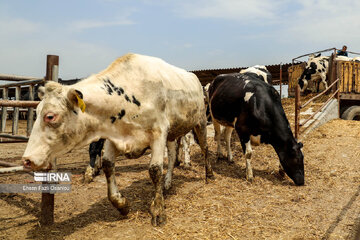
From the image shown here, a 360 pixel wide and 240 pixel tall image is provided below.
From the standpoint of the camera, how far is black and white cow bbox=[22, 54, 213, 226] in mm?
2955

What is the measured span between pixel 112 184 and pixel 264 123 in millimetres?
3444

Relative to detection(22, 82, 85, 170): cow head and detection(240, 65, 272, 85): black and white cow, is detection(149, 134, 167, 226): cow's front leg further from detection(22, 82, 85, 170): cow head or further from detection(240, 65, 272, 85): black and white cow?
detection(240, 65, 272, 85): black and white cow

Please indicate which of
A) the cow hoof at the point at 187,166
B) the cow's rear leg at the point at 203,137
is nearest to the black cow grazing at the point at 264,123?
the cow's rear leg at the point at 203,137

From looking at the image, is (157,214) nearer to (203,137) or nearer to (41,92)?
(41,92)

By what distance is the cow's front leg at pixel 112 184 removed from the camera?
12.0 feet

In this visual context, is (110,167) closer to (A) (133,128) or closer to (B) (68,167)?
(A) (133,128)

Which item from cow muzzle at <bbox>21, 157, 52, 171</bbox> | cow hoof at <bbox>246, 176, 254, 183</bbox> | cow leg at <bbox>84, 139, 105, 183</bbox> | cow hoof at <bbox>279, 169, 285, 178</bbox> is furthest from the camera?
cow hoof at <bbox>279, 169, 285, 178</bbox>

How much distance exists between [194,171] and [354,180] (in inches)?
128

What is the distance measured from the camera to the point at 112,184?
3709 millimetres

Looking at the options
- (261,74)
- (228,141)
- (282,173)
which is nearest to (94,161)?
(228,141)

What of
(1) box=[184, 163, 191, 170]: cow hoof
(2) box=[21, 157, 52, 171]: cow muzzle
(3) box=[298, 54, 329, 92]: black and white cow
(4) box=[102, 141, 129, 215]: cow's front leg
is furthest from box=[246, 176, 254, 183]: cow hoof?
(3) box=[298, 54, 329, 92]: black and white cow

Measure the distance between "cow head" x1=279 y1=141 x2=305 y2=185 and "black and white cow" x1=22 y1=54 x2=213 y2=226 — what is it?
8.58 ft

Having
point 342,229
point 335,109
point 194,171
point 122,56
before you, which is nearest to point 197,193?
point 194,171

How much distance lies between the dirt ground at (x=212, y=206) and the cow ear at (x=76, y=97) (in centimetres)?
145
